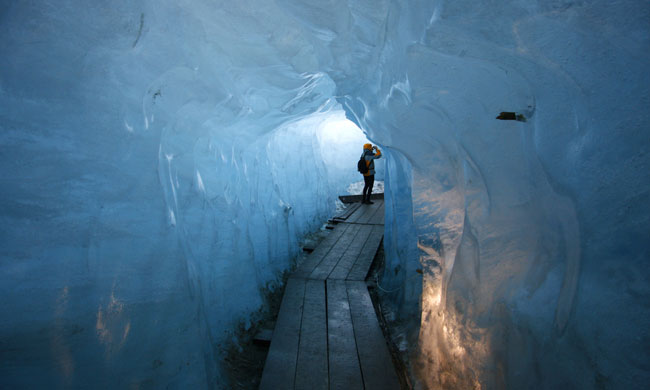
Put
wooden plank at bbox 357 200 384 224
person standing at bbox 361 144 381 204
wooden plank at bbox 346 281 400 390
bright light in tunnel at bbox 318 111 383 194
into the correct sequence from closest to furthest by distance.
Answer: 1. wooden plank at bbox 346 281 400 390
2. wooden plank at bbox 357 200 384 224
3. person standing at bbox 361 144 381 204
4. bright light in tunnel at bbox 318 111 383 194

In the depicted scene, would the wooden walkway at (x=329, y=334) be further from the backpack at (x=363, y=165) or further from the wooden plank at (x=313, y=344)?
the backpack at (x=363, y=165)

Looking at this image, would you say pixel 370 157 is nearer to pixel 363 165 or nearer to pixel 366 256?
pixel 363 165

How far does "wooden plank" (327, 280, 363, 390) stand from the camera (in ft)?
7.92

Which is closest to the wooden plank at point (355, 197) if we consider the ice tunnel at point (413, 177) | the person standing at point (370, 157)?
the person standing at point (370, 157)

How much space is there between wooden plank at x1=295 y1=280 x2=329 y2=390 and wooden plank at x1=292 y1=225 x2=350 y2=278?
577 millimetres

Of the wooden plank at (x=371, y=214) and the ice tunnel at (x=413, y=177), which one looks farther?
the wooden plank at (x=371, y=214)

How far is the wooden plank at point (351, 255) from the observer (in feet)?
14.7

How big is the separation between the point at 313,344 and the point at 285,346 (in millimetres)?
250

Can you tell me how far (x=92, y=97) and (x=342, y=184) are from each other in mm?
10513

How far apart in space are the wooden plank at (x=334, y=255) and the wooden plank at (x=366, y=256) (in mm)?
314

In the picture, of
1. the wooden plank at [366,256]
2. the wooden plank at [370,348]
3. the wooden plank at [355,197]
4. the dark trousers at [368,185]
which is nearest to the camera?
the wooden plank at [370,348]

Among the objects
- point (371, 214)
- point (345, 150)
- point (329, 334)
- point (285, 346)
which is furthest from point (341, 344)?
point (345, 150)

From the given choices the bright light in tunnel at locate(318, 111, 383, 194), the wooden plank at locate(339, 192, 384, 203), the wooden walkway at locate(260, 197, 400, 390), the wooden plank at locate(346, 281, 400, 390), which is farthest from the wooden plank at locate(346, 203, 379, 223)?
the wooden plank at locate(346, 281, 400, 390)

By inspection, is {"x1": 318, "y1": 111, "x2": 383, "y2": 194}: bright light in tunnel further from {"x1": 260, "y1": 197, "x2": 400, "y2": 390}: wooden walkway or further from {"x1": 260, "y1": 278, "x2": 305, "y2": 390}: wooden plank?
{"x1": 260, "y1": 278, "x2": 305, "y2": 390}: wooden plank
